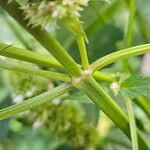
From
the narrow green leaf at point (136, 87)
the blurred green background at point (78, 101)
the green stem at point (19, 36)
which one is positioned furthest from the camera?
the green stem at point (19, 36)

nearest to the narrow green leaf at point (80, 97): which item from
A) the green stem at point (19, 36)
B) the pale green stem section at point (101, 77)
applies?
the pale green stem section at point (101, 77)

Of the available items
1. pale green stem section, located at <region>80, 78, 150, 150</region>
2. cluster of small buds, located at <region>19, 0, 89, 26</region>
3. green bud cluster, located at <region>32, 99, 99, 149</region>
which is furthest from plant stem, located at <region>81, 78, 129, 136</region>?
green bud cluster, located at <region>32, 99, 99, 149</region>

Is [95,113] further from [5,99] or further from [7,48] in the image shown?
[7,48]

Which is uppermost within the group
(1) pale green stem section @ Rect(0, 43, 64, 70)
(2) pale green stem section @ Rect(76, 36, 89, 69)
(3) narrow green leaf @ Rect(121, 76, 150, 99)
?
(1) pale green stem section @ Rect(0, 43, 64, 70)

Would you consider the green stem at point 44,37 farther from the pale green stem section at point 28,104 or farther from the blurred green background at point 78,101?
the blurred green background at point 78,101

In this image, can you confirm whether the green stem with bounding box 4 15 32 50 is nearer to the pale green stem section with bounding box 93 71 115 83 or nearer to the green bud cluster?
the green bud cluster

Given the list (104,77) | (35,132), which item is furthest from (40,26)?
(35,132)

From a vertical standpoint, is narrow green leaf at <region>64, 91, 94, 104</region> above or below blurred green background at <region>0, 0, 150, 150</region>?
above

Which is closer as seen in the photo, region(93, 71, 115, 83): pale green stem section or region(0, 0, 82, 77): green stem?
region(0, 0, 82, 77): green stem
